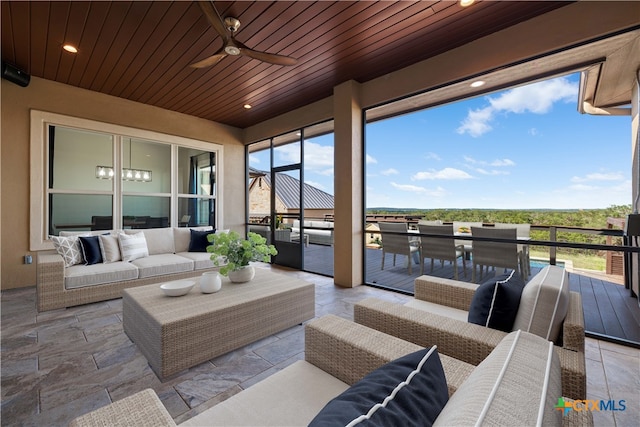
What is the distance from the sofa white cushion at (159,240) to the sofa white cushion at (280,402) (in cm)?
399

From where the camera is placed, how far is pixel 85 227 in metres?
4.36

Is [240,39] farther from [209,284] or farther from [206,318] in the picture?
[206,318]

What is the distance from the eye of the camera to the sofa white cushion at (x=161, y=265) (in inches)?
142

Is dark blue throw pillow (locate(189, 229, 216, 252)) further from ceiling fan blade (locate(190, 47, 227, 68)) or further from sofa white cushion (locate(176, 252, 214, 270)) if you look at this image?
ceiling fan blade (locate(190, 47, 227, 68))

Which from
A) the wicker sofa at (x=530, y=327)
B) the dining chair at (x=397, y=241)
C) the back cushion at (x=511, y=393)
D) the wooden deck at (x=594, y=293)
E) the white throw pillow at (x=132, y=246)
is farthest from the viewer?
the dining chair at (x=397, y=241)

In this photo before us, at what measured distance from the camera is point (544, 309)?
48.9 inches

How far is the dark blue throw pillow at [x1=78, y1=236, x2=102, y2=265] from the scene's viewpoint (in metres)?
3.48

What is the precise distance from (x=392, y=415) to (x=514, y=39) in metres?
3.59

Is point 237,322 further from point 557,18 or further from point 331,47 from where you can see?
Result: point 557,18

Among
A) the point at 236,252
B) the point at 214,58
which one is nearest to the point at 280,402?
the point at 236,252

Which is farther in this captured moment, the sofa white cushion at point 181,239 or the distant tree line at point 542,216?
the sofa white cushion at point 181,239

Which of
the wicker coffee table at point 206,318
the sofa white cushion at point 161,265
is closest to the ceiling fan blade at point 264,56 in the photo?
the wicker coffee table at point 206,318

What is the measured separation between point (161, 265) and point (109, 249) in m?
0.71

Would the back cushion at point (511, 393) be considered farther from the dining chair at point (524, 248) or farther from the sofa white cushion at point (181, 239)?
the sofa white cushion at point (181, 239)
